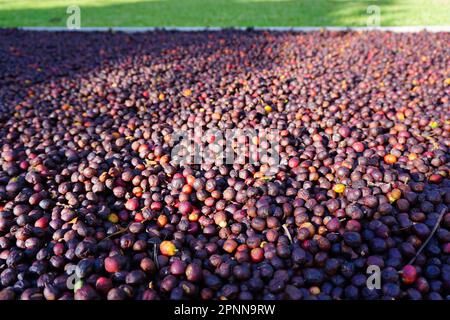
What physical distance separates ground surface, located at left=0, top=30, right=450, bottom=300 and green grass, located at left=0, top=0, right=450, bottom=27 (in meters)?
4.39

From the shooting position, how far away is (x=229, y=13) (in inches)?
404

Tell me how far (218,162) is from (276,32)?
17.5ft

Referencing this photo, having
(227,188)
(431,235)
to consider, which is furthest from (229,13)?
(431,235)

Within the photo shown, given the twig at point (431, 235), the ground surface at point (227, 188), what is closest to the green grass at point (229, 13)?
the ground surface at point (227, 188)

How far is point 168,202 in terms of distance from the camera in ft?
9.30

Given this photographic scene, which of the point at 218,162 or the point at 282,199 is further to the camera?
the point at 218,162

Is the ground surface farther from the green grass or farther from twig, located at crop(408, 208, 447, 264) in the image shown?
the green grass

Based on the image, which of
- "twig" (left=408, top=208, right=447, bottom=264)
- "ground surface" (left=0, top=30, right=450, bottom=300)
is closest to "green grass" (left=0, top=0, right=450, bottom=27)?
"ground surface" (left=0, top=30, right=450, bottom=300)

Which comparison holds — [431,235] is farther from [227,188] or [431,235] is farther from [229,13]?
[229,13]

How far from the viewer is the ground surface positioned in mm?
2209

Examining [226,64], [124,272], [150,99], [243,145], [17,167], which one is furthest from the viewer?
[226,64]
